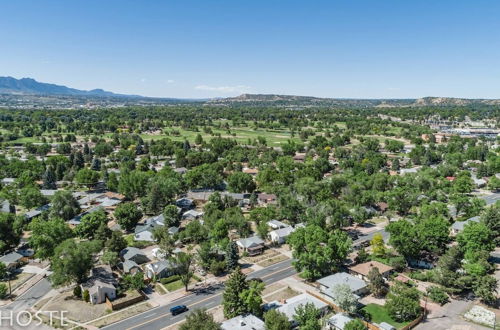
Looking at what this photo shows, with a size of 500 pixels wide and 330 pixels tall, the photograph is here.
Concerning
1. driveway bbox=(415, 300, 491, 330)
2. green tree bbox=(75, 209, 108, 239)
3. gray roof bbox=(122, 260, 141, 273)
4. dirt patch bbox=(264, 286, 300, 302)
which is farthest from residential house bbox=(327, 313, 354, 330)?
green tree bbox=(75, 209, 108, 239)

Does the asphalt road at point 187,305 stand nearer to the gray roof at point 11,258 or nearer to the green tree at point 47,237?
the green tree at point 47,237

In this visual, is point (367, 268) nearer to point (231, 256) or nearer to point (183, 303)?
point (231, 256)

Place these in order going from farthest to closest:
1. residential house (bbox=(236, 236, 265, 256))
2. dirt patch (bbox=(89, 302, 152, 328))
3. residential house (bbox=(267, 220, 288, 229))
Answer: residential house (bbox=(267, 220, 288, 229))
residential house (bbox=(236, 236, 265, 256))
dirt patch (bbox=(89, 302, 152, 328))

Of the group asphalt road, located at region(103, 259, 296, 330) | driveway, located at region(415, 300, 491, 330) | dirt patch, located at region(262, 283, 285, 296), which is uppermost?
driveway, located at region(415, 300, 491, 330)

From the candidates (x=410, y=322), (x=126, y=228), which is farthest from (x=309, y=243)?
(x=126, y=228)

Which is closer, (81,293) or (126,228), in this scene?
(81,293)

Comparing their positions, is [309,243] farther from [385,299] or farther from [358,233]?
[358,233]

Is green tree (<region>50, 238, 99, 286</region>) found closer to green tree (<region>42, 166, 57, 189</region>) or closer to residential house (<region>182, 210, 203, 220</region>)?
residential house (<region>182, 210, 203, 220</region>)
